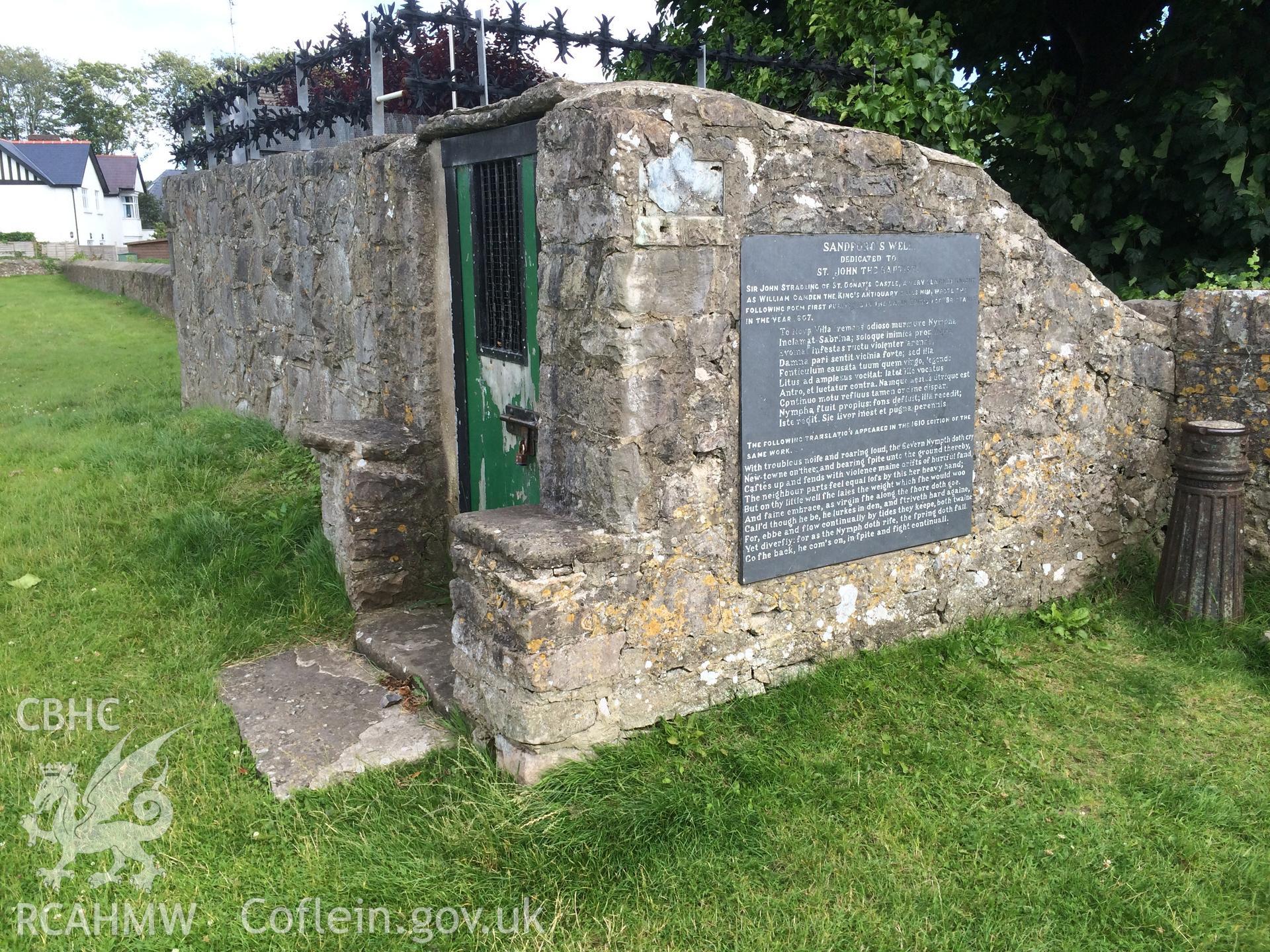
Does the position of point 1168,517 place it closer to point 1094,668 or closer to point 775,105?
point 1094,668

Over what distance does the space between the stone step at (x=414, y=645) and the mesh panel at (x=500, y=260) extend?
4.24 ft

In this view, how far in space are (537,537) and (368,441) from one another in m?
1.75

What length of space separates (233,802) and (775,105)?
6021 millimetres

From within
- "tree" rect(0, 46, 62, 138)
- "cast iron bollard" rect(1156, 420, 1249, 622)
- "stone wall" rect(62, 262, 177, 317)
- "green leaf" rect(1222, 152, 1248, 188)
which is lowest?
"cast iron bollard" rect(1156, 420, 1249, 622)

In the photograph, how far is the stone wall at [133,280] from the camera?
710 inches

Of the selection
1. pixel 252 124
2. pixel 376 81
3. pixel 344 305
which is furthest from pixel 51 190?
pixel 376 81

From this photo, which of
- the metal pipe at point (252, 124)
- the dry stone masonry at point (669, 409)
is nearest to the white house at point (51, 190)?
the metal pipe at point (252, 124)

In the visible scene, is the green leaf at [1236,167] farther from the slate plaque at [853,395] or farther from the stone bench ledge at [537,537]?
the stone bench ledge at [537,537]

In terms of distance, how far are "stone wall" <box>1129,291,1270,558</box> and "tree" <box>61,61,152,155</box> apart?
2757 inches

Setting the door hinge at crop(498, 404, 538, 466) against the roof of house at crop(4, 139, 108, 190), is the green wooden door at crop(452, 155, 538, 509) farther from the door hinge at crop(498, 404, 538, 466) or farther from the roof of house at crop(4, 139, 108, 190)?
the roof of house at crop(4, 139, 108, 190)

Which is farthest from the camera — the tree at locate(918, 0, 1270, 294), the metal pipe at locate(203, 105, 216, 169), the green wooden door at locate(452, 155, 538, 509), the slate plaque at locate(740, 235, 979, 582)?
the metal pipe at locate(203, 105, 216, 169)

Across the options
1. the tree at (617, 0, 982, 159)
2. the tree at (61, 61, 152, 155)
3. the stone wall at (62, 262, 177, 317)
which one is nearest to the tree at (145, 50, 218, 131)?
the tree at (61, 61, 152, 155)

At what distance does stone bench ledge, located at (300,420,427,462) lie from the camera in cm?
483

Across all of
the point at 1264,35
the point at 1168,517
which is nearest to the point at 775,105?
the point at 1264,35
